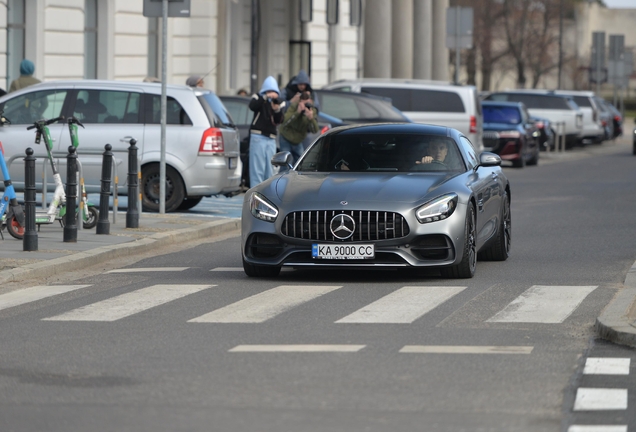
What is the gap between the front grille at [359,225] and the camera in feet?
37.2

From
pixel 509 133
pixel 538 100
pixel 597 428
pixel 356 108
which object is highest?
pixel 538 100

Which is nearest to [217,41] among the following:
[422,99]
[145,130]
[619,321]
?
[422,99]

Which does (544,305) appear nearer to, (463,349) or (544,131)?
(463,349)

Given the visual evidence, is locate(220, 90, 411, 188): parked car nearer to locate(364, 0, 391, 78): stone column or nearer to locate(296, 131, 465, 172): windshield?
locate(296, 131, 465, 172): windshield

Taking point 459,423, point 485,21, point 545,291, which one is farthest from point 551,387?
point 485,21

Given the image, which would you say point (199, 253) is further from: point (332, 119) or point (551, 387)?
point (332, 119)

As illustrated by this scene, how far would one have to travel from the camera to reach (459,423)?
20.6ft

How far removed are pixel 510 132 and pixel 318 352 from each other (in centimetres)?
2672

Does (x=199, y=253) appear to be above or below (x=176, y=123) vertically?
below

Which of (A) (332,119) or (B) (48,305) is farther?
(A) (332,119)

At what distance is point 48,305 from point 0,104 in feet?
27.9

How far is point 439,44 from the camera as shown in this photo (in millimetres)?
57062

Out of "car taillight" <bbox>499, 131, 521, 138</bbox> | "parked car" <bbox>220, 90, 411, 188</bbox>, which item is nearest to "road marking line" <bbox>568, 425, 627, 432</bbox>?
"parked car" <bbox>220, 90, 411, 188</bbox>

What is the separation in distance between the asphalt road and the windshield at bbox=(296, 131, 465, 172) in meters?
0.97
